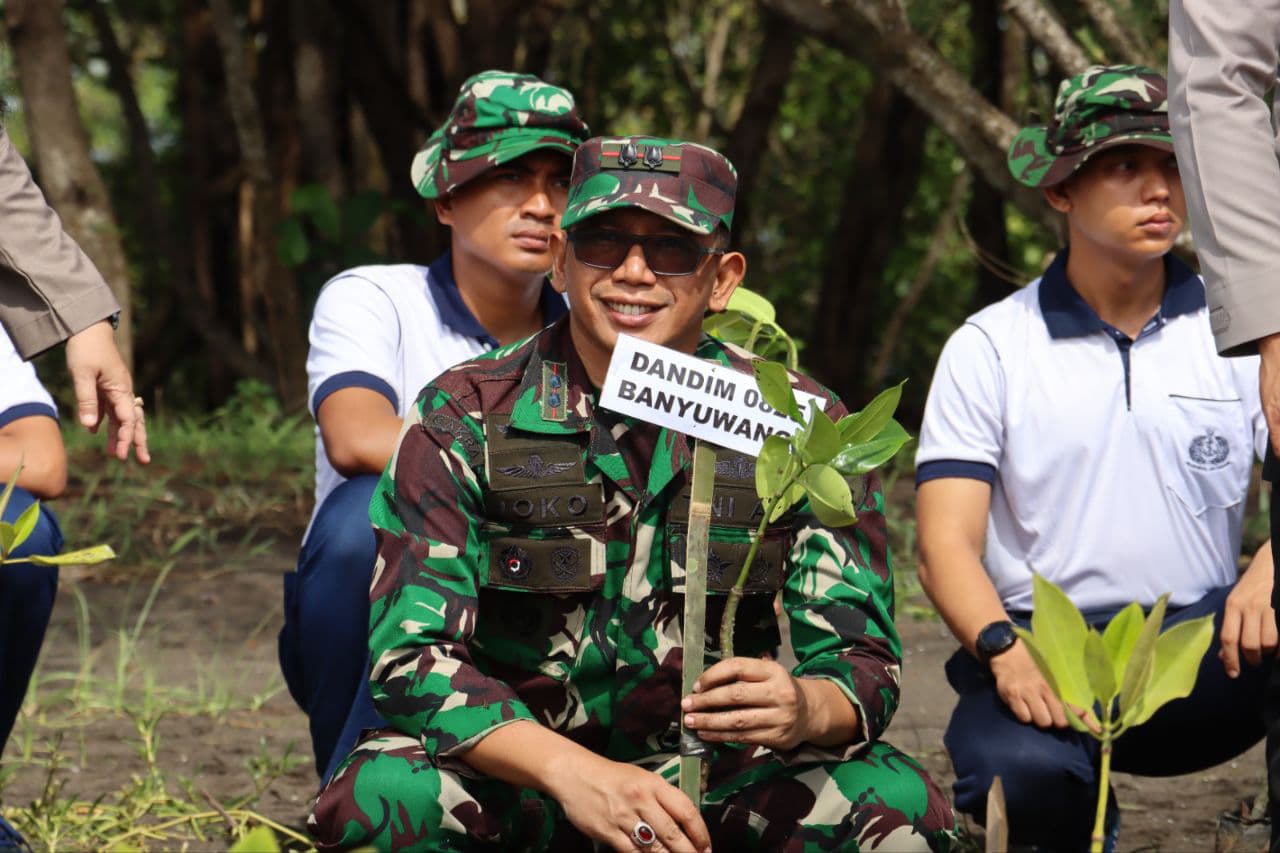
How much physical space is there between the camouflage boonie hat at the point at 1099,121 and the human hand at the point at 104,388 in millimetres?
1452

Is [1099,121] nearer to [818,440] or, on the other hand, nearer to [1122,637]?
[818,440]

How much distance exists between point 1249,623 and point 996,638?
375 mm

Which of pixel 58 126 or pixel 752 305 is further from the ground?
pixel 58 126

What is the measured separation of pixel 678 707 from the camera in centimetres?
233

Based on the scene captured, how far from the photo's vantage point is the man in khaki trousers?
201cm

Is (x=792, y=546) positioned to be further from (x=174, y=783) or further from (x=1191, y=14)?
(x=174, y=783)

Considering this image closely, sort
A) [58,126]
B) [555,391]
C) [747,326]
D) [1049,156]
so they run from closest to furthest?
[555,391] → [747,326] → [1049,156] → [58,126]

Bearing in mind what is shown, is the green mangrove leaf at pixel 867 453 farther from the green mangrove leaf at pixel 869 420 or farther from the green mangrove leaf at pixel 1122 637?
the green mangrove leaf at pixel 1122 637

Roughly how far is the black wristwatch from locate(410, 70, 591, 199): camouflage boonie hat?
3.51ft

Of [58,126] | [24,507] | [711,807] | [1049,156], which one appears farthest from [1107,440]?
[58,126]

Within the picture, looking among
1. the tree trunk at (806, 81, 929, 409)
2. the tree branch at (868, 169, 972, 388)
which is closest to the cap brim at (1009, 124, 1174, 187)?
the tree trunk at (806, 81, 929, 409)

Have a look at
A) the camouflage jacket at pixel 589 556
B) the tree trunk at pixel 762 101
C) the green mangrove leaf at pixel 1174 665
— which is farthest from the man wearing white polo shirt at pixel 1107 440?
the tree trunk at pixel 762 101

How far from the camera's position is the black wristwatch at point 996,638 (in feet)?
8.87

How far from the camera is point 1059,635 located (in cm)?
116
